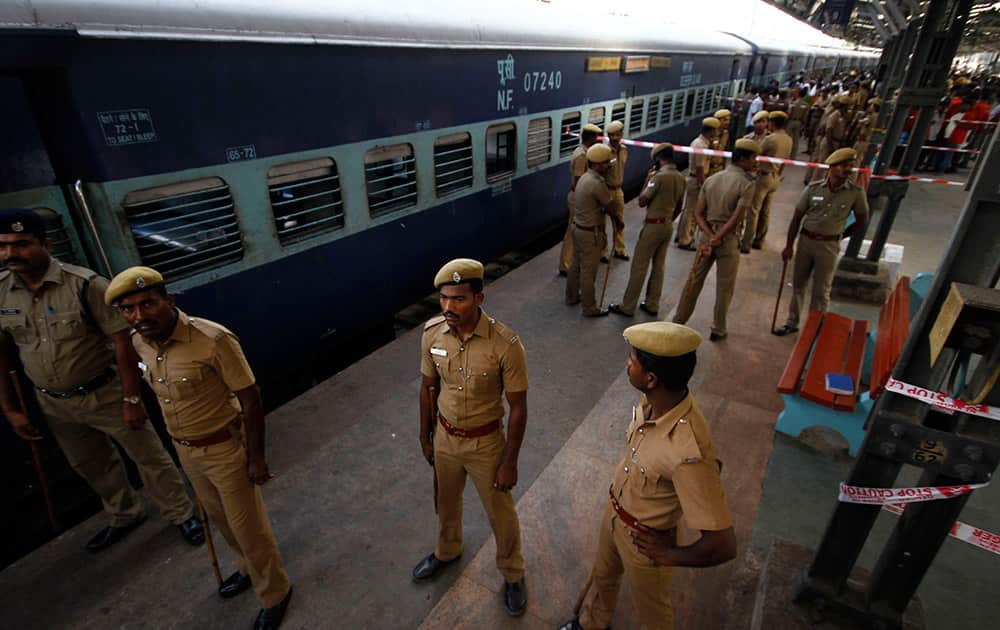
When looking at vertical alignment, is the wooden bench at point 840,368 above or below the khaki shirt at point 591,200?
below

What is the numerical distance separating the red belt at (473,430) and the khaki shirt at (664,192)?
149 inches

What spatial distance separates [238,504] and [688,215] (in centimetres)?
743

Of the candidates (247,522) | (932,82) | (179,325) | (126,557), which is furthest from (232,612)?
(932,82)

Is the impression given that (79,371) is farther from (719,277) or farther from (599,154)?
(719,277)

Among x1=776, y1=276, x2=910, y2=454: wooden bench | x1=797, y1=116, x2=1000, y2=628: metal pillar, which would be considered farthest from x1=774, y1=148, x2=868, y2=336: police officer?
x1=797, y1=116, x2=1000, y2=628: metal pillar

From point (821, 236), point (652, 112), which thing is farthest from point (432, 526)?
point (652, 112)

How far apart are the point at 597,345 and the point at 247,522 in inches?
146

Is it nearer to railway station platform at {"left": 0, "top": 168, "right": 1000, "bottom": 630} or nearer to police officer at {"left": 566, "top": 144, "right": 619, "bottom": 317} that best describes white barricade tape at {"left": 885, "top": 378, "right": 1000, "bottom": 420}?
railway station platform at {"left": 0, "top": 168, "right": 1000, "bottom": 630}

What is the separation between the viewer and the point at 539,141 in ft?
23.3

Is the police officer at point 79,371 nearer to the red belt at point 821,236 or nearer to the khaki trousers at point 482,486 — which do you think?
the khaki trousers at point 482,486

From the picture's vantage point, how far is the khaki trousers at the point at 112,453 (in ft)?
9.46

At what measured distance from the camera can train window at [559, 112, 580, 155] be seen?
24.7ft

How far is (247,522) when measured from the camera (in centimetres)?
252

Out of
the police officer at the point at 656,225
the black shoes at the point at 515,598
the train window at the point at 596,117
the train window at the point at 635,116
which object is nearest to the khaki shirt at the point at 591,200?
the police officer at the point at 656,225
